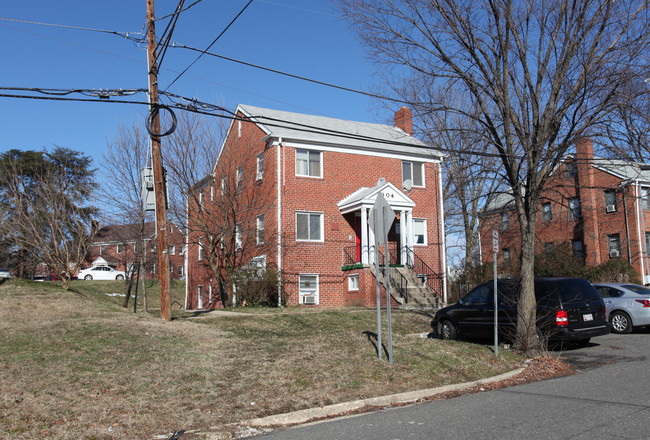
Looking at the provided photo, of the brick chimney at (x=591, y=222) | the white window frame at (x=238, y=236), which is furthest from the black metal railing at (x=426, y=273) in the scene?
the brick chimney at (x=591, y=222)

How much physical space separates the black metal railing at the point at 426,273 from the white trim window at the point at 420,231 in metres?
1.00

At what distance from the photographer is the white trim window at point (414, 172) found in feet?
84.8

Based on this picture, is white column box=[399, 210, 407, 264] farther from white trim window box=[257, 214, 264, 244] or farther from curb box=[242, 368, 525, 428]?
curb box=[242, 368, 525, 428]

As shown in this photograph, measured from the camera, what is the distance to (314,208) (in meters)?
23.2

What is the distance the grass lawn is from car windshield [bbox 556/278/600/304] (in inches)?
79.6

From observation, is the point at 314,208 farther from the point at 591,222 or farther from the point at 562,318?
the point at 591,222

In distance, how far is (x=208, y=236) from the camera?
74.6 ft

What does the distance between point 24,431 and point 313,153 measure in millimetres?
18596

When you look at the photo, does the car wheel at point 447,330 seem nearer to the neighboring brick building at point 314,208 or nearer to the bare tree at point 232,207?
the neighboring brick building at point 314,208

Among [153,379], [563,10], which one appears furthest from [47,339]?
[563,10]

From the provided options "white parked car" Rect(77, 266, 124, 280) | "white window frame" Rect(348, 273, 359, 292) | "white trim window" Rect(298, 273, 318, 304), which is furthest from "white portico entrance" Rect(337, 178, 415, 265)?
"white parked car" Rect(77, 266, 124, 280)

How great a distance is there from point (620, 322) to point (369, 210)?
10.4 meters

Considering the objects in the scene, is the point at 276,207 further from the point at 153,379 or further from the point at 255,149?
the point at 153,379

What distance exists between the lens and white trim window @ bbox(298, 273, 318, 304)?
2264 centimetres
